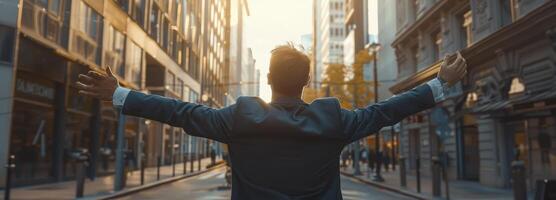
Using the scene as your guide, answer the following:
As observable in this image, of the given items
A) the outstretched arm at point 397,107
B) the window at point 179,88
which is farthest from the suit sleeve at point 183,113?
the window at point 179,88

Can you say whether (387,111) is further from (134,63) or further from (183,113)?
(134,63)

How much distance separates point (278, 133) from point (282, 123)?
4cm

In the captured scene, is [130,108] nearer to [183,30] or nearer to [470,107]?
[470,107]

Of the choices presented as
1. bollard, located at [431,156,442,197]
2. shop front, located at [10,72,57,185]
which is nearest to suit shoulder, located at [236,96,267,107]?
bollard, located at [431,156,442,197]

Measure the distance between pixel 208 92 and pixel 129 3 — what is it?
3352cm

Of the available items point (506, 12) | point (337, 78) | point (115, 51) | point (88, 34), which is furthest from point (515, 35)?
point (337, 78)

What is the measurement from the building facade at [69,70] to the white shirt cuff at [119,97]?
53.1ft

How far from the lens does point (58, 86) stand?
2100cm

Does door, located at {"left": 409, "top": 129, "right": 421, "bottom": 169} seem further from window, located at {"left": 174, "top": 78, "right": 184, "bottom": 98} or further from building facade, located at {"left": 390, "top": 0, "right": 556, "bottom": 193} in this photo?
window, located at {"left": 174, "top": 78, "right": 184, "bottom": 98}

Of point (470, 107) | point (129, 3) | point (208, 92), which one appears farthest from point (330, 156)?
point (208, 92)

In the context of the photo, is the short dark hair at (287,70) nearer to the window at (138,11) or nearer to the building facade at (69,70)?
the building facade at (69,70)

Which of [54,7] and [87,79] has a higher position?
[54,7]

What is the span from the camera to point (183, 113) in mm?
2131

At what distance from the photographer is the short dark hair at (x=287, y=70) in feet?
7.23
